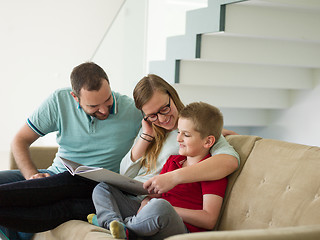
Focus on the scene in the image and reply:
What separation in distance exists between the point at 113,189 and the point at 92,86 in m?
0.55

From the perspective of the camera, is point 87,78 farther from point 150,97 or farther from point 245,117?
point 245,117

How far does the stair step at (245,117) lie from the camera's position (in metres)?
3.97

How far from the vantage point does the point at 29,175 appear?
2.37 metres

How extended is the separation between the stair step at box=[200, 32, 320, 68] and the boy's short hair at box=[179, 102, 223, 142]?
1242 mm

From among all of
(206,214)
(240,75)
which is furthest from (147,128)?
(240,75)

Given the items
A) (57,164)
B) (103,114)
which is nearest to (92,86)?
(103,114)

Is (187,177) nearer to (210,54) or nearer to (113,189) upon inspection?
(113,189)

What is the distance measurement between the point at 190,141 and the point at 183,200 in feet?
0.81

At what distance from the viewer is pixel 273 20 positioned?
9.77 feet

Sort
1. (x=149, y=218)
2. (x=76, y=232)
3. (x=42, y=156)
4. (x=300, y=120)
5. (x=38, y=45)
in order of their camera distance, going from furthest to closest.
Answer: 1. (x=38, y=45)
2. (x=300, y=120)
3. (x=42, y=156)
4. (x=76, y=232)
5. (x=149, y=218)

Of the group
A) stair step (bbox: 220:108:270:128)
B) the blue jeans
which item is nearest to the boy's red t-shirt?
the blue jeans

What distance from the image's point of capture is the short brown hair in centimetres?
226

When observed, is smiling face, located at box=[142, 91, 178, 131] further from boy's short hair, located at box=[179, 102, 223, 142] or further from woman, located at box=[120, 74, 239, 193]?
boy's short hair, located at box=[179, 102, 223, 142]

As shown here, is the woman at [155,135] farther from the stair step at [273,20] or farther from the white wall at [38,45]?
the white wall at [38,45]
